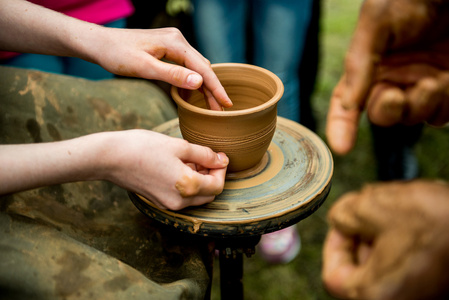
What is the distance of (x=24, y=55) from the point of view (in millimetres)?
1647

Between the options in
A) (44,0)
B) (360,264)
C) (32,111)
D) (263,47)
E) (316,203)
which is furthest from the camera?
(263,47)

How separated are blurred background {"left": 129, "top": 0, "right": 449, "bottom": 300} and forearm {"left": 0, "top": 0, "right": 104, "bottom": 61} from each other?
130 centimetres

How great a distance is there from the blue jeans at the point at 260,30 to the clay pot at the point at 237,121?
751 millimetres

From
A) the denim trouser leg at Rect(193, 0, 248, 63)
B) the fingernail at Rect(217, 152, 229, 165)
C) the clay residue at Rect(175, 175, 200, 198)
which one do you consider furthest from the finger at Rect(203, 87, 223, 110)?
the denim trouser leg at Rect(193, 0, 248, 63)

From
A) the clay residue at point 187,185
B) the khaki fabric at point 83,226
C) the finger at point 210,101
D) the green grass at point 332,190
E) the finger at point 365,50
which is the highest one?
the finger at point 365,50

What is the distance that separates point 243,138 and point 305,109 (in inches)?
67.5

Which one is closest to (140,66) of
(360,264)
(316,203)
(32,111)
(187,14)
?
(32,111)

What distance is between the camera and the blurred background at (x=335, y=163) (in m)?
1.87

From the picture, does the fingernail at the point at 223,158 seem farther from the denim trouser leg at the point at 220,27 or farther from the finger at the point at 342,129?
the denim trouser leg at the point at 220,27

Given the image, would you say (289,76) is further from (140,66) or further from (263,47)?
(140,66)

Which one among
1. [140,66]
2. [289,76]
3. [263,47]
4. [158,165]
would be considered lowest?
[289,76]

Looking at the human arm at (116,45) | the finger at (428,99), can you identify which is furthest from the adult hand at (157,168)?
the finger at (428,99)

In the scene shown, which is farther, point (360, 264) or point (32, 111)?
point (32, 111)

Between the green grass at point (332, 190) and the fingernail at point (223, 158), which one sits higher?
the fingernail at point (223, 158)
